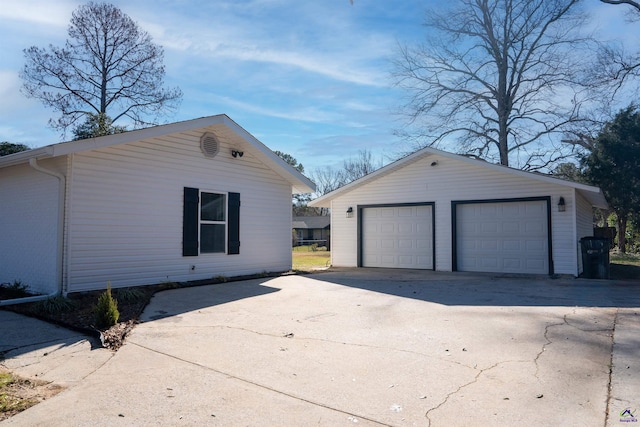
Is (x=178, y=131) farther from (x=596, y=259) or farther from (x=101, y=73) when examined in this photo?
(x=101, y=73)

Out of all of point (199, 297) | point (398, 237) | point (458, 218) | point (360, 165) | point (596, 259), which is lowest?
point (199, 297)

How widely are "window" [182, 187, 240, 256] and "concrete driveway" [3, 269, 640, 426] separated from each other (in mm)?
2622

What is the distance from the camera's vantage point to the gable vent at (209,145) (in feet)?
33.7

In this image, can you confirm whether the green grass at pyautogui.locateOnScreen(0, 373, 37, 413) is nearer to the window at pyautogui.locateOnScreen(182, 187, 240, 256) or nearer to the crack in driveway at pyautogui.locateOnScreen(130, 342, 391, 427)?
the crack in driveway at pyautogui.locateOnScreen(130, 342, 391, 427)

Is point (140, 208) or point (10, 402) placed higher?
point (140, 208)

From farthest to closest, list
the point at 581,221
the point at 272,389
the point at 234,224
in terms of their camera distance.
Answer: the point at 581,221
the point at 234,224
the point at 272,389

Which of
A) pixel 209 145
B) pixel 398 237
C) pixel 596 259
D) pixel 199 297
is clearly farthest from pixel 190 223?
pixel 596 259

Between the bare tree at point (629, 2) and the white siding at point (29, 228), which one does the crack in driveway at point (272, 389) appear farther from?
the bare tree at point (629, 2)

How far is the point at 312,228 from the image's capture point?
49031 mm

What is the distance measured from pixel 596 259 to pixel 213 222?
998cm

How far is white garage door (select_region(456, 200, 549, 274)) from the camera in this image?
12.0 m

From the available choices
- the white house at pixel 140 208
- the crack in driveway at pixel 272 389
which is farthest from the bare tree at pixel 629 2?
the crack in driveway at pixel 272 389

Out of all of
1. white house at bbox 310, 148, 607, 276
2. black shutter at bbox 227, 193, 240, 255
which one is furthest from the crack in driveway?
white house at bbox 310, 148, 607, 276

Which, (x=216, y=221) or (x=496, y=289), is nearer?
(x=496, y=289)
